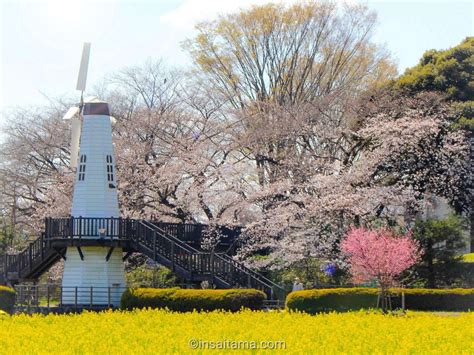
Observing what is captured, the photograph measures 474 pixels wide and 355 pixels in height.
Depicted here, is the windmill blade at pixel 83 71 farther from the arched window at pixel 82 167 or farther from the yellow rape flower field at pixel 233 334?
the yellow rape flower field at pixel 233 334

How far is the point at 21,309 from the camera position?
111ft

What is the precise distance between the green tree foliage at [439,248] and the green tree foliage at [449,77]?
7262mm

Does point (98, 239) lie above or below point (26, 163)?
below

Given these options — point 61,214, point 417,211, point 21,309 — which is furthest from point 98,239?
point 417,211

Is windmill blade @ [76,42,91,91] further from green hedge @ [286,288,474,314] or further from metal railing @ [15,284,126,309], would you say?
green hedge @ [286,288,474,314]

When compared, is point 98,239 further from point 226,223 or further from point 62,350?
point 62,350

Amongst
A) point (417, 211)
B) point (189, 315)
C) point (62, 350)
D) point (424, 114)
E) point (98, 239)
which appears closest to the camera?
point (62, 350)

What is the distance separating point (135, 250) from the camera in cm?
3722

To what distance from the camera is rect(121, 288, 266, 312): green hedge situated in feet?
96.6

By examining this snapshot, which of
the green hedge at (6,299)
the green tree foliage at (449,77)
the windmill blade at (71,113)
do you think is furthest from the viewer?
the green tree foliage at (449,77)

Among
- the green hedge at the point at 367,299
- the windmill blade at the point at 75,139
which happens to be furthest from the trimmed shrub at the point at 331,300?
the windmill blade at the point at 75,139

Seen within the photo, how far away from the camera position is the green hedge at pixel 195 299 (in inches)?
1159

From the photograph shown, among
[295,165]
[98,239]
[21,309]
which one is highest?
[295,165]

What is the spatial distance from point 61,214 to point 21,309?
364 inches
